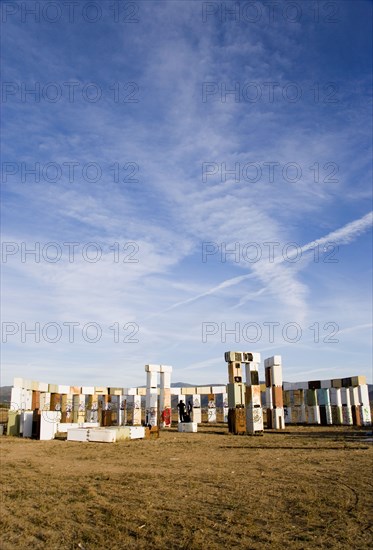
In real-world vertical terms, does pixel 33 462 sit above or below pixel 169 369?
below

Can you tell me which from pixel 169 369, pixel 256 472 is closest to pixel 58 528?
pixel 256 472

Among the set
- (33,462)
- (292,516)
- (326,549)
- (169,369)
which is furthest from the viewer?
(169,369)

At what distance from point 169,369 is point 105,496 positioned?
27.6m

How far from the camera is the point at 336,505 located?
865 cm

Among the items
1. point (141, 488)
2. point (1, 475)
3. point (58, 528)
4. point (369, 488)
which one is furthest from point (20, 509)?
point (369, 488)

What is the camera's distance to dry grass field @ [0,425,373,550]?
6.83 metres

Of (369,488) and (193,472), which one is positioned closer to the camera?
(369,488)

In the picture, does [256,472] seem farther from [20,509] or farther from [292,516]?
[20,509]

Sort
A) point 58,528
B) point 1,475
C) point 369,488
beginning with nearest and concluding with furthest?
point 58,528
point 369,488
point 1,475

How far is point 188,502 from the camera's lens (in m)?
8.92

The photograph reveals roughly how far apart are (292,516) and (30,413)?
853 inches

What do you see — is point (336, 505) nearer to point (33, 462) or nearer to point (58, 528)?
point (58, 528)

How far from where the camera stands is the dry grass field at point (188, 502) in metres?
6.83

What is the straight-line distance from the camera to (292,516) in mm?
7941
